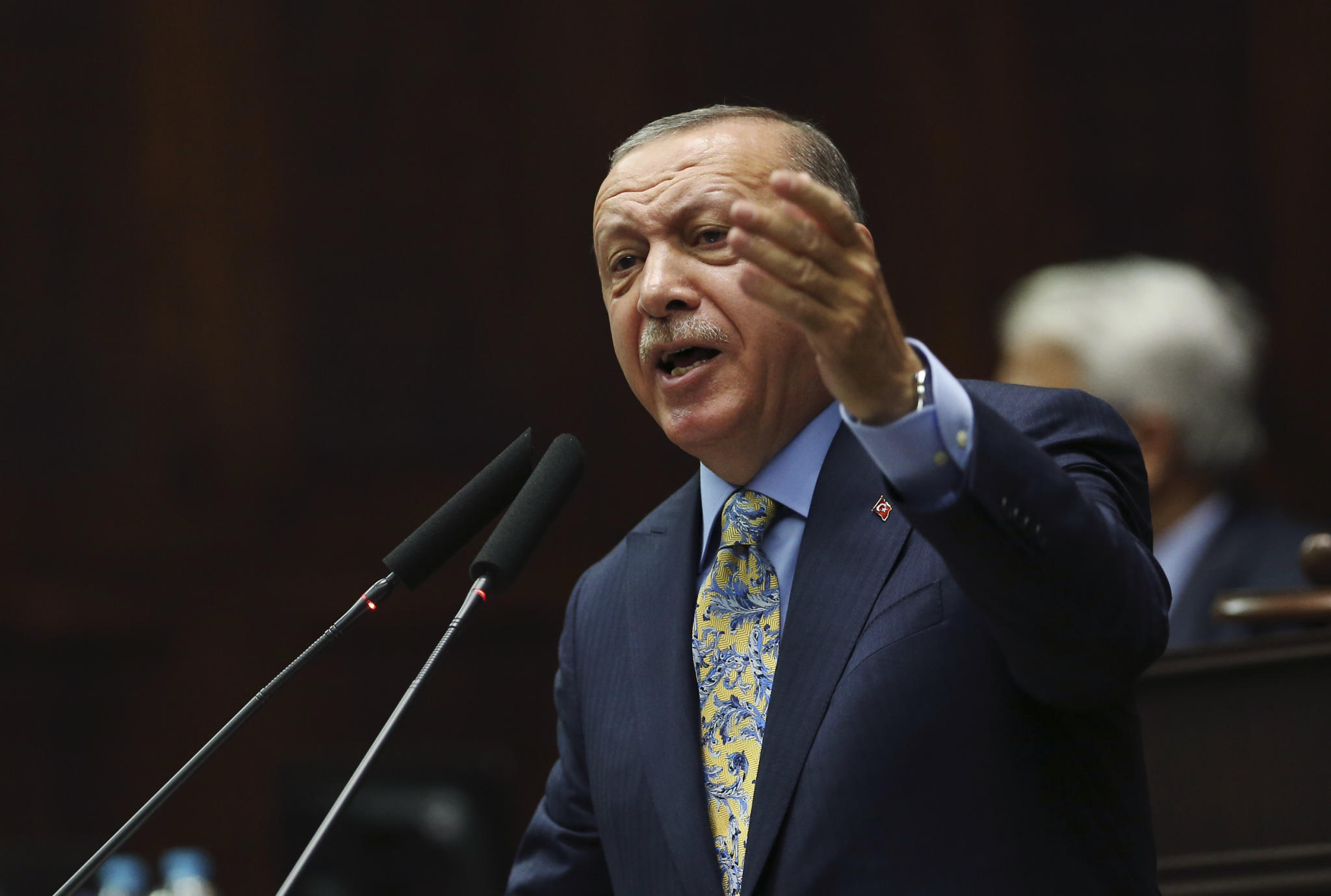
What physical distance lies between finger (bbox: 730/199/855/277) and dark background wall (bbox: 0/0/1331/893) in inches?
135

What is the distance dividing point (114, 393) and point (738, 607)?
3.45 m

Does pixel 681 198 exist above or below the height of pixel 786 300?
above

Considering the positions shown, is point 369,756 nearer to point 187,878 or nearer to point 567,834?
point 567,834

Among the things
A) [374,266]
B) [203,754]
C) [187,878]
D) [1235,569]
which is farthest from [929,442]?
[374,266]

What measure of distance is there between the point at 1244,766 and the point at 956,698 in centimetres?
87

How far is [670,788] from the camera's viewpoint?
152 cm

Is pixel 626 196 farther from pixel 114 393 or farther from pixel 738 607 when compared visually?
pixel 114 393

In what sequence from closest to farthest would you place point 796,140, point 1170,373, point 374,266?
point 796,140 < point 1170,373 < point 374,266

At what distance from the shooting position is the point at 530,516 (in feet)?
4.83

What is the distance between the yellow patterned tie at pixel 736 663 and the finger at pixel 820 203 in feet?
1.74

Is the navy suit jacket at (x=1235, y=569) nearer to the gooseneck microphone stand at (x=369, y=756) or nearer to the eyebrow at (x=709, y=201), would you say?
the eyebrow at (x=709, y=201)

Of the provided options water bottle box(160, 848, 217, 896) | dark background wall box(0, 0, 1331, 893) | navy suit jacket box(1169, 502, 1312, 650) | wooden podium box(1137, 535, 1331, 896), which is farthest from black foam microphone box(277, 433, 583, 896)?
dark background wall box(0, 0, 1331, 893)

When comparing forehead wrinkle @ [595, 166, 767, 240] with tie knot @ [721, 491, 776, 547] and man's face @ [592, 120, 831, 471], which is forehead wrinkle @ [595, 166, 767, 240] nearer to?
man's face @ [592, 120, 831, 471]

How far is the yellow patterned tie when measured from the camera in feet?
4.92
